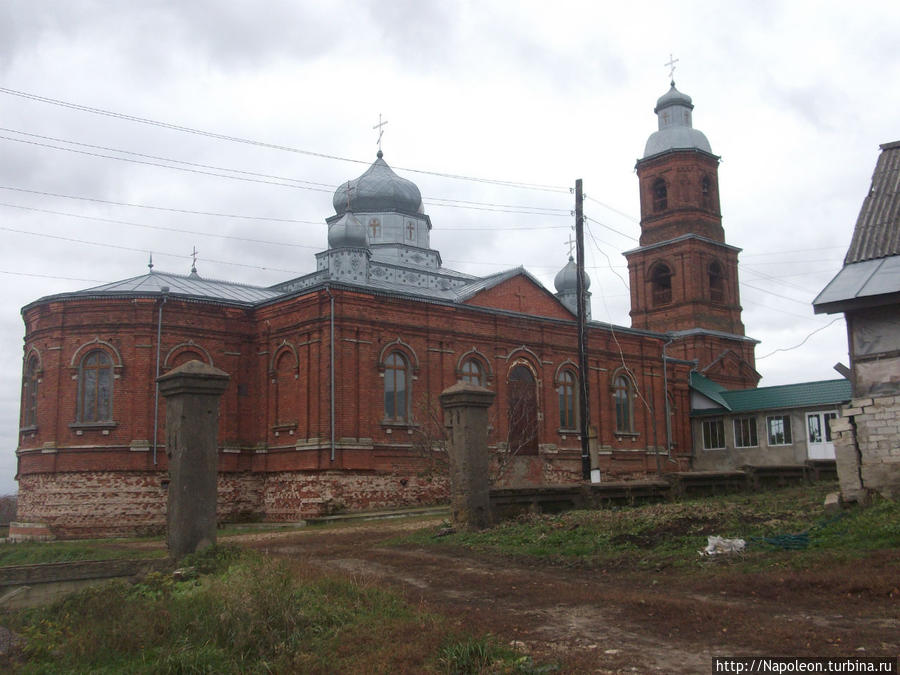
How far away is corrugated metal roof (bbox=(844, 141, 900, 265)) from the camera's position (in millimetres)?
14516

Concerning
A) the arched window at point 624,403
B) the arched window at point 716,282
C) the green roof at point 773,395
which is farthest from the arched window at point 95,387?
the arched window at point 716,282

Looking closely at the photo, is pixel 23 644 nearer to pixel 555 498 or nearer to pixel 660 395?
pixel 555 498

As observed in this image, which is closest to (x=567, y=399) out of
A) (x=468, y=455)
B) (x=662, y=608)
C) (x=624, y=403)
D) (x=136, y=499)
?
(x=624, y=403)

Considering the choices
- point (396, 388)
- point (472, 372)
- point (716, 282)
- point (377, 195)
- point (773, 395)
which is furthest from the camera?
point (716, 282)

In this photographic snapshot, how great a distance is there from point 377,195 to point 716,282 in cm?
1936

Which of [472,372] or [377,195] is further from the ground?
[377,195]

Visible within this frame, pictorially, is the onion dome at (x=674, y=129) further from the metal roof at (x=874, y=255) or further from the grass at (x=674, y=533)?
the grass at (x=674, y=533)

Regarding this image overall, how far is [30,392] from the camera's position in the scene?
26812mm

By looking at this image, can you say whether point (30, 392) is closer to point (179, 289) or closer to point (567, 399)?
point (179, 289)

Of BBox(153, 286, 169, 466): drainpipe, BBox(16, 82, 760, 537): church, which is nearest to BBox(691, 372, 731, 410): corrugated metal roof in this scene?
BBox(16, 82, 760, 537): church

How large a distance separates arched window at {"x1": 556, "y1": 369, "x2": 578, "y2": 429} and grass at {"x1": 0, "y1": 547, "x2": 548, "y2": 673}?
23187mm

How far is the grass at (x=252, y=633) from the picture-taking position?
6.64 m

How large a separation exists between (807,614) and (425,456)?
749 inches

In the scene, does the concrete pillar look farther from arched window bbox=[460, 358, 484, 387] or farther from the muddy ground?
arched window bbox=[460, 358, 484, 387]
